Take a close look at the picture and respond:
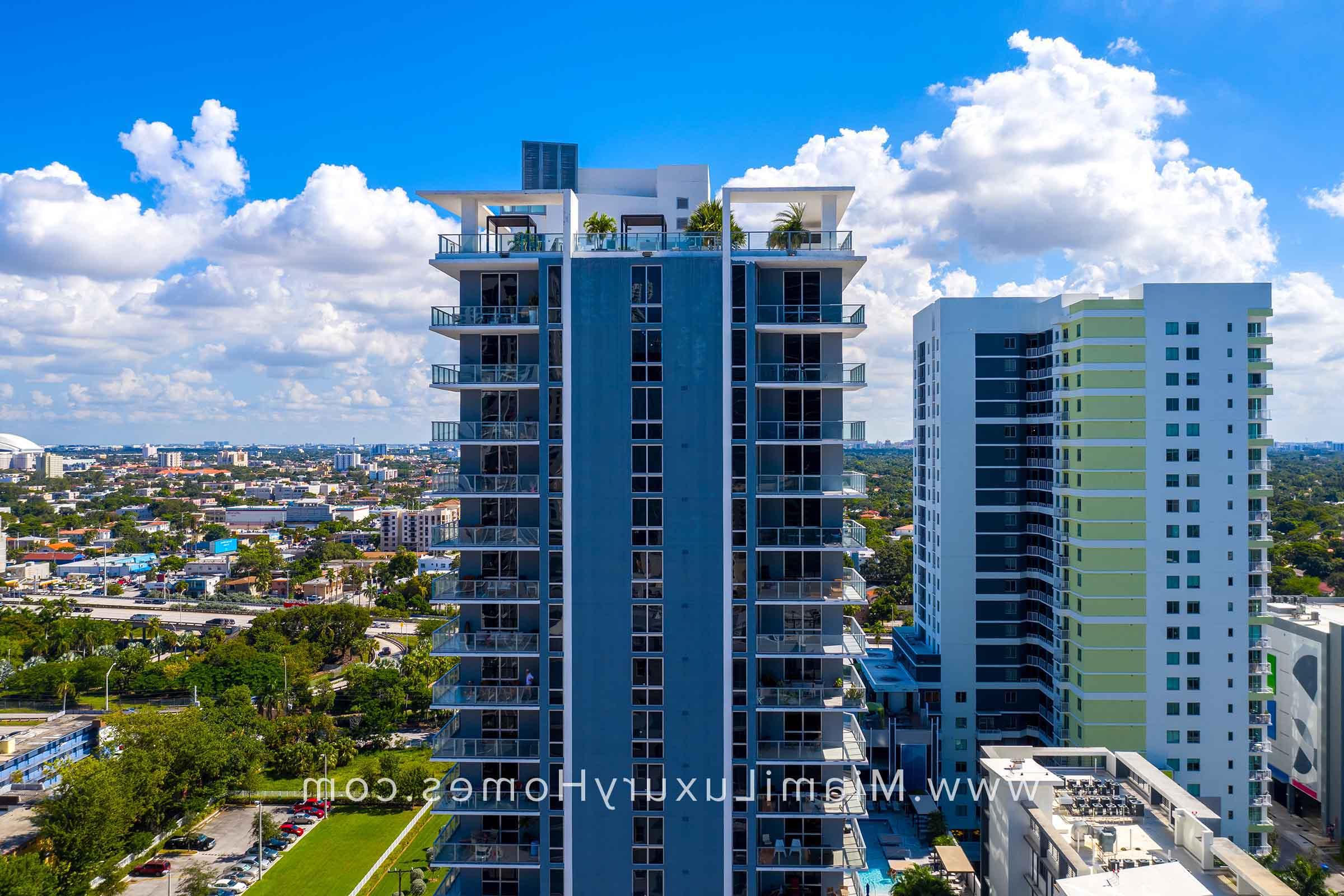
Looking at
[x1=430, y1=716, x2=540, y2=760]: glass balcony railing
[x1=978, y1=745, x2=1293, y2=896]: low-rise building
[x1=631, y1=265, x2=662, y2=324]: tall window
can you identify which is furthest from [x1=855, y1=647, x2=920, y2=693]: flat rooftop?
[x1=631, y1=265, x2=662, y2=324]: tall window

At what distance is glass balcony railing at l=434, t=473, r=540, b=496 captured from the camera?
1048 inches

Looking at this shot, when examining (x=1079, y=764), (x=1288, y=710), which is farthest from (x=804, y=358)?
(x=1288, y=710)

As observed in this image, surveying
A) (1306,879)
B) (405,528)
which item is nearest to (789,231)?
(1306,879)

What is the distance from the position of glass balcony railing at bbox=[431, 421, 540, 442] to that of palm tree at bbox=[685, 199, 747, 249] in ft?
27.1

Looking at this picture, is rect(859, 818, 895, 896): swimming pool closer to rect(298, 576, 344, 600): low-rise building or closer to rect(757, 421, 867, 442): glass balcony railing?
rect(757, 421, 867, 442): glass balcony railing

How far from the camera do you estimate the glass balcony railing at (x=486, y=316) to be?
26.7 meters

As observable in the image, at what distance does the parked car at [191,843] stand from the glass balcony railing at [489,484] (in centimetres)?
3554

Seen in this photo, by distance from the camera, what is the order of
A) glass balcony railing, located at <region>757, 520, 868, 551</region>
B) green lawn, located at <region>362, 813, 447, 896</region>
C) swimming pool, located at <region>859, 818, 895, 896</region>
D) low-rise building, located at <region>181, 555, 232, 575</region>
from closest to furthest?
glass balcony railing, located at <region>757, 520, 868, 551</region>, swimming pool, located at <region>859, 818, 895, 896</region>, green lawn, located at <region>362, 813, 447, 896</region>, low-rise building, located at <region>181, 555, 232, 575</region>

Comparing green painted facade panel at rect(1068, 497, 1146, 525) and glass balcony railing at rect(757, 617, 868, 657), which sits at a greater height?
green painted facade panel at rect(1068, 497, 1146, 525)

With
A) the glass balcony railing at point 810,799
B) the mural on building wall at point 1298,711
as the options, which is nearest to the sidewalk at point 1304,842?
the mural on building wall at point 1298,711

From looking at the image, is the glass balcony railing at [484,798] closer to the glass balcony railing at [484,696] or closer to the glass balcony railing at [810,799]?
the glass balcony railing at [484,696]

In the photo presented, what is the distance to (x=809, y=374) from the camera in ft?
88.0

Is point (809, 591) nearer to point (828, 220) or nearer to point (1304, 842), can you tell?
point (828, 220)

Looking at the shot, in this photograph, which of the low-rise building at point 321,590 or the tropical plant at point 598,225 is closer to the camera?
the tropical plant at point 598,225
